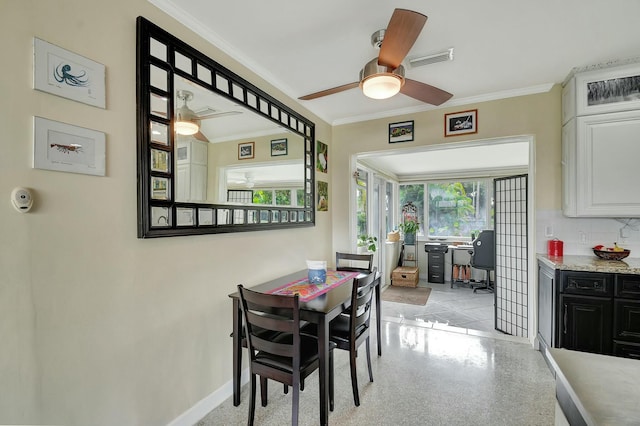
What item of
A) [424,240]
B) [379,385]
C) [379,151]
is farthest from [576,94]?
[424,240]

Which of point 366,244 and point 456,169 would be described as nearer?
point 366,244

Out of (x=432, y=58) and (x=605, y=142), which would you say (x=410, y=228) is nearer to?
(x=605, y=142)

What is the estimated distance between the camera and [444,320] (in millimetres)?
3826

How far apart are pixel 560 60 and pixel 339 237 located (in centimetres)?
284

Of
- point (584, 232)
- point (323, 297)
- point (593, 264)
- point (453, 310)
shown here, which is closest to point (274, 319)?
point (323, 297)

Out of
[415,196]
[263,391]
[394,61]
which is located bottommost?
[263,391]

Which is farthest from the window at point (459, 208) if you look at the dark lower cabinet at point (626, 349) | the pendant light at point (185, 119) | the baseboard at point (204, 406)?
the pendant light at point (185, 119)

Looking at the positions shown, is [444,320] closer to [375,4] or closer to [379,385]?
[379,385]

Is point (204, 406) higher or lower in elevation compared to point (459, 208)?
lower

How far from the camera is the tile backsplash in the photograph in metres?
2.72

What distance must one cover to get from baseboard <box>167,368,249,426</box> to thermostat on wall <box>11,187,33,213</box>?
1.45 meters

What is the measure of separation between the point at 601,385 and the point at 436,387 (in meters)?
1.81

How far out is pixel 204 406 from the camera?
6.55 feet

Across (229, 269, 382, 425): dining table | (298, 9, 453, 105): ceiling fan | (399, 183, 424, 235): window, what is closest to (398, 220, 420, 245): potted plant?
(399, 183, 424, 235): window
